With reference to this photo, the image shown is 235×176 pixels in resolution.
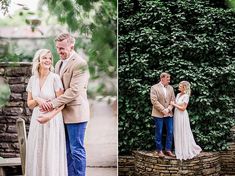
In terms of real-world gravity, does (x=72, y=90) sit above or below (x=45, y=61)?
below

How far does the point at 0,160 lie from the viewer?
369cm

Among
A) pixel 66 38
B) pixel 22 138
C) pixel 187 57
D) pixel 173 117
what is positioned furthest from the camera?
pixel 187 57

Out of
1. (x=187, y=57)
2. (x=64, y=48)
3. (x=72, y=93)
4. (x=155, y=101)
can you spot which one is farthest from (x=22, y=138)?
(x=187, y=57)

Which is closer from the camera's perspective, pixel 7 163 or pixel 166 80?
pixel 7 163

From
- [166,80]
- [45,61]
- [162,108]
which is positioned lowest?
[162,108]

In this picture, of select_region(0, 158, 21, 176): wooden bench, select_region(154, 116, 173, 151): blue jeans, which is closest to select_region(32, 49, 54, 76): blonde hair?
select_region(0, 158, 21, 176): wooden bench

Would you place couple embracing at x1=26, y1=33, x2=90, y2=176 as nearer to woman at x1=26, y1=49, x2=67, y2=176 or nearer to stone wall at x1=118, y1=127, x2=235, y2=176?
woman at x1=26, y1=49, x2=67, y2=176

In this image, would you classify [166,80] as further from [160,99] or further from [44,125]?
[44,125]

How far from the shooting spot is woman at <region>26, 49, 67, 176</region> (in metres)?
3.58

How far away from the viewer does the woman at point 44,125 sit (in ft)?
11.7

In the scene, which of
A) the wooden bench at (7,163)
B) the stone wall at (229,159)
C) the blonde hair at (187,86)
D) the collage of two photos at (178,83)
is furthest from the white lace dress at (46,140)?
the stone wall at (229,159)

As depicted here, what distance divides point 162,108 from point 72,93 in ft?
2.90

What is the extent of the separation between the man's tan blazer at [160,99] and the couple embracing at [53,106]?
72 centimetres

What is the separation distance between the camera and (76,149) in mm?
3705
